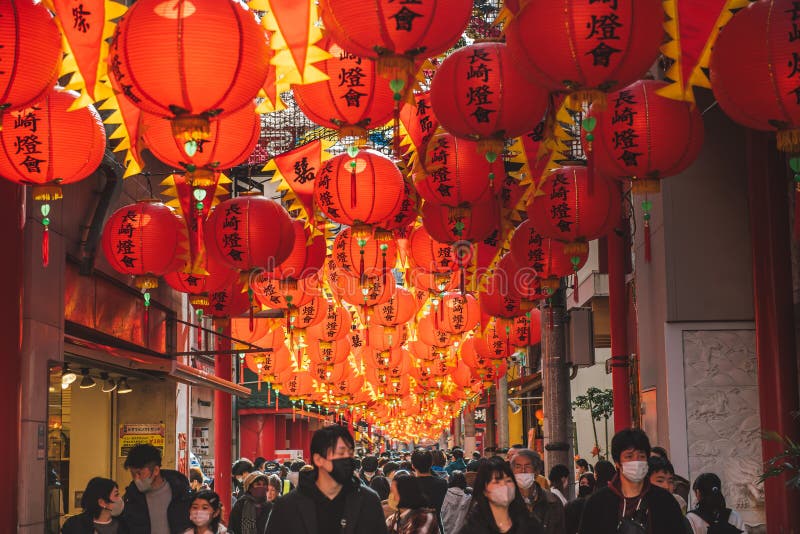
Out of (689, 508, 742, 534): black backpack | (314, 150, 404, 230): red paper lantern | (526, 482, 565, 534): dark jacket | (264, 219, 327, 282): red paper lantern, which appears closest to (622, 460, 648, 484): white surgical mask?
(526, 482, 565, 534): dark jacket

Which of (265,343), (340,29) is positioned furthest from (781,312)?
(265,343)

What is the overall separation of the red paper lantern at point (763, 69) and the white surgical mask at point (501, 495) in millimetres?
2623

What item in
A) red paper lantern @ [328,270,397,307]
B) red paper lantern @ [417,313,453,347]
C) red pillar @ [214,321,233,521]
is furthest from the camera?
red pillar @ [214,321,233,521]

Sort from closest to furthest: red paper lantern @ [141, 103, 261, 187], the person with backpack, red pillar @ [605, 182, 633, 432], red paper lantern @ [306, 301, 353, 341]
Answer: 1. red paper lantern @ [141, 103, 261, 187]
2. the person with backpack
3. red pillar @ [605, 182, 633, 432]
4. red paper lantern @ [306, 301, 353, 341]

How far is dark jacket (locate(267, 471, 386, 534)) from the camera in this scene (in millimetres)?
5387

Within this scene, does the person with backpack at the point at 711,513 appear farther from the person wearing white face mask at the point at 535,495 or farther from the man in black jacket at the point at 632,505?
the man in black jacket at the point at 632,505

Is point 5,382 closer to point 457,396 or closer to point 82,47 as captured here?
point 82,47

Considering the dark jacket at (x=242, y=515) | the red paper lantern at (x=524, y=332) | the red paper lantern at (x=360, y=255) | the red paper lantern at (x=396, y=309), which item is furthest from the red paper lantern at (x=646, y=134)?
the red paper lantern at (x=524, y=332)

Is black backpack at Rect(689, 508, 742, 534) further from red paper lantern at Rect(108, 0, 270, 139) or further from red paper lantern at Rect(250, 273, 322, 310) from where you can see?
red paper lantern at Rect(250, 273, 322, 310)

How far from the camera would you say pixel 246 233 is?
9898mm

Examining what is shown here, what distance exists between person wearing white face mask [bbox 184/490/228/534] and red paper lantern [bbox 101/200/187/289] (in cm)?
308

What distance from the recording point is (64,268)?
11.0 meters

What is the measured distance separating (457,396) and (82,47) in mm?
27337

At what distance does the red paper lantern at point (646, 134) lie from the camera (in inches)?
295
